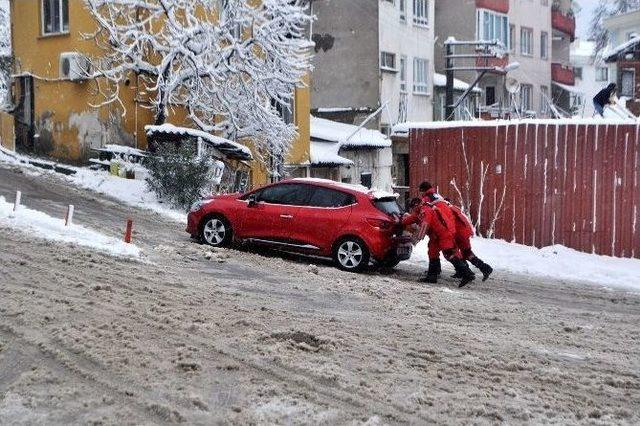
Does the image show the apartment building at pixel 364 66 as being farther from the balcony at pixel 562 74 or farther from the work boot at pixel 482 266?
the work boot at pixel 482 266

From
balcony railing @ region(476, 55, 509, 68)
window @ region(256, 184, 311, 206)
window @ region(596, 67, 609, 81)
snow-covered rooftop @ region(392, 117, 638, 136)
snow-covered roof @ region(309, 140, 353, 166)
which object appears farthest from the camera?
window @ region(596, 67, 609, 81)

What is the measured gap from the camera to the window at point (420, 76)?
37938 millimetres

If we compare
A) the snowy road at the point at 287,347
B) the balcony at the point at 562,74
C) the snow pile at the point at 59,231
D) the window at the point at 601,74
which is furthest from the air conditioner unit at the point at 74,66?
the window at the point at 601,74

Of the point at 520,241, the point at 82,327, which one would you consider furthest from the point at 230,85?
the point at 82,327

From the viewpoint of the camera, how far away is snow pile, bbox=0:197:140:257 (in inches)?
484

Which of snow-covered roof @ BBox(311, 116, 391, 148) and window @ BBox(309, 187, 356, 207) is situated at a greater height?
snow-covered roof @ BBox(311, 116, 391, 148)

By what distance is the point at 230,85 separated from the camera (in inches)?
908

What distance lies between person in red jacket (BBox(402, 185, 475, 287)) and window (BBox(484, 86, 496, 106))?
34.5m

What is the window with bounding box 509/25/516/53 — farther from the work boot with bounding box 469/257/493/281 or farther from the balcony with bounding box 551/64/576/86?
the work boot with bounding box 469/257/493/281

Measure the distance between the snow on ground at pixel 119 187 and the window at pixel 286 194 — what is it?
4.06 meters

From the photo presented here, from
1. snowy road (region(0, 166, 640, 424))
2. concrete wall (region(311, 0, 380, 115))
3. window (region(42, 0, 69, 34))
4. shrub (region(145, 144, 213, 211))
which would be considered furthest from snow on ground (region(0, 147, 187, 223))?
concrete wall (region(311, 0, 380, 115))

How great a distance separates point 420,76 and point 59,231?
27.8 metres

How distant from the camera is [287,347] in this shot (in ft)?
24.6

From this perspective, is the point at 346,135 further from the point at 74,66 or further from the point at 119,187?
the point at 119,187
